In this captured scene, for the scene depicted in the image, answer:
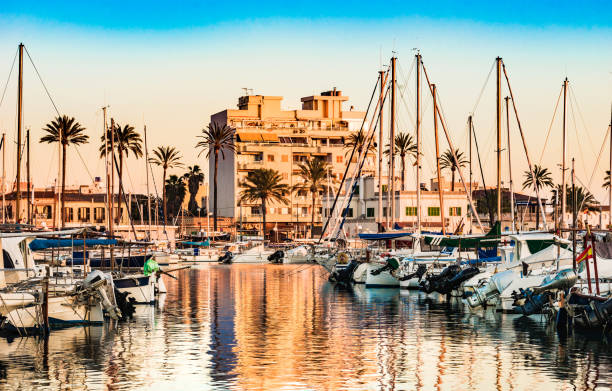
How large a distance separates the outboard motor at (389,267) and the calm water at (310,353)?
1503 centimetres

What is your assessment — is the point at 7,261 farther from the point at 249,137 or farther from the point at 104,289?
the point at 249,137

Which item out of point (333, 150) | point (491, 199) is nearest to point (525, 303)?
point (491, 199)

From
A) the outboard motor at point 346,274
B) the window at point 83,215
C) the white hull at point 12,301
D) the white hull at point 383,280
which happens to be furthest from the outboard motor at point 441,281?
the window at point 83,215

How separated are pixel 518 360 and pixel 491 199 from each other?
139 m

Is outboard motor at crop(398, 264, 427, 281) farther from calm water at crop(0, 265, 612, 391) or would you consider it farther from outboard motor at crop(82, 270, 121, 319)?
outboard motor at crop(82, 270, 121, 319)

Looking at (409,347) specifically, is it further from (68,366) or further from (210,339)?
(68,366)

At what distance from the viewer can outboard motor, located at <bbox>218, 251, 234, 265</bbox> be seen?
4946 inches

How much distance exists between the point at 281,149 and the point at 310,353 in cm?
14610

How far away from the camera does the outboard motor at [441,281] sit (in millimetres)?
58531

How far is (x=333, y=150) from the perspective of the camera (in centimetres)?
18262

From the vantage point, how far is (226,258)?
414 ft

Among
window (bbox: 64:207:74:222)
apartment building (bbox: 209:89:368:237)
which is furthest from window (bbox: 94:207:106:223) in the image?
apartment building (bbox: 209:89:368:237)

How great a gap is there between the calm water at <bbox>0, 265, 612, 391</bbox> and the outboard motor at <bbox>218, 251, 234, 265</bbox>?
7289 cm

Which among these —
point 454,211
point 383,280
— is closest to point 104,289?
point 383,280
